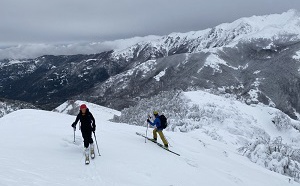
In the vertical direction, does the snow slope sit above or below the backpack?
below

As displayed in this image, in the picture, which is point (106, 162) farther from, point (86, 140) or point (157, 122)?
point (157, 122)

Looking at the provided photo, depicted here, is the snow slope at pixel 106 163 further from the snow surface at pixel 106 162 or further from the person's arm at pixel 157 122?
the person's arm at pixel 157 122

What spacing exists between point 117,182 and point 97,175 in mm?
1028

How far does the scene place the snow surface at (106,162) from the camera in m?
13.2

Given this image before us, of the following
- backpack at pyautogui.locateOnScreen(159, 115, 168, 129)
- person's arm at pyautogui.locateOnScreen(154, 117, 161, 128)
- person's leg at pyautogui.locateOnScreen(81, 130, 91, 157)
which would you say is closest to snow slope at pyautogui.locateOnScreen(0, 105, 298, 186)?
person's leg at pyautogui.locateOnScreen(81, 130, 91, 157)

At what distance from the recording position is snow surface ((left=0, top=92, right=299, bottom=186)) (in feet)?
43.4

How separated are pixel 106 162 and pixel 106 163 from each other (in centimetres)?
17

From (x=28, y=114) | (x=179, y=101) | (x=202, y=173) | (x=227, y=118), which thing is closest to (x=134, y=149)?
(x=202, y=173)

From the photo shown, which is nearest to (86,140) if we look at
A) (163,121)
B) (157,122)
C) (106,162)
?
(106,162)

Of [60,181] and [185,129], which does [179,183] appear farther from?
[185,129]

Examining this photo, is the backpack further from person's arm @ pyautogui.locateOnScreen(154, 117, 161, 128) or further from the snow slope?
the snow slope

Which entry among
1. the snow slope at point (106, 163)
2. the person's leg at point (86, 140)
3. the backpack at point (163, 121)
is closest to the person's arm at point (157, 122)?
the backpack at point (163, 121)

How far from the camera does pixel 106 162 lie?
1631 centimetres

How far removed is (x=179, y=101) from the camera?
6975cm
